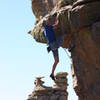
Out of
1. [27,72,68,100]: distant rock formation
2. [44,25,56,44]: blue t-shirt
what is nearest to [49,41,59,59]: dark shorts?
[44,25,56,44]: blue t-shirt

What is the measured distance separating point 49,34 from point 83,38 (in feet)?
6.04

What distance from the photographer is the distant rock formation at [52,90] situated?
170ft

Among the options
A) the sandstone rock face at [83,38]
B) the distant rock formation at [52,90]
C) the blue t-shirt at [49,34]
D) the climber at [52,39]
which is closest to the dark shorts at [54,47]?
the climber at [52,39]

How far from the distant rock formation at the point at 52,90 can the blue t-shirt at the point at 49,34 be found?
34475 mm

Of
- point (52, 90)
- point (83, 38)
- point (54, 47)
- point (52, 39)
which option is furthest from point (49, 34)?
point (52, 90)

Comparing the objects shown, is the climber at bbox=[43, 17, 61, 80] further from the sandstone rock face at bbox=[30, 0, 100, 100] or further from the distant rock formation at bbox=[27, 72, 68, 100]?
the distant rock formation at bbox=[27, 72, 68, 100]

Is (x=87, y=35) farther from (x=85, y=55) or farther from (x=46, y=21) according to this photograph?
(x=46, y=21)

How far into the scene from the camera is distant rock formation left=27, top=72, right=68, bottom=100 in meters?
51.8

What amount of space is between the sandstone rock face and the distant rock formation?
112 ft

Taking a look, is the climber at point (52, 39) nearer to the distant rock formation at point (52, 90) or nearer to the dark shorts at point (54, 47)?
the dark shorts at point (54, 47)

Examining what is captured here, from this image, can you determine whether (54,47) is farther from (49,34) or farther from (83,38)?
(83,38)

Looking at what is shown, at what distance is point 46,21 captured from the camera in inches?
698

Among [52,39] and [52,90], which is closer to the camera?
[52,39]

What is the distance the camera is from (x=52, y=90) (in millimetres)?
52625
